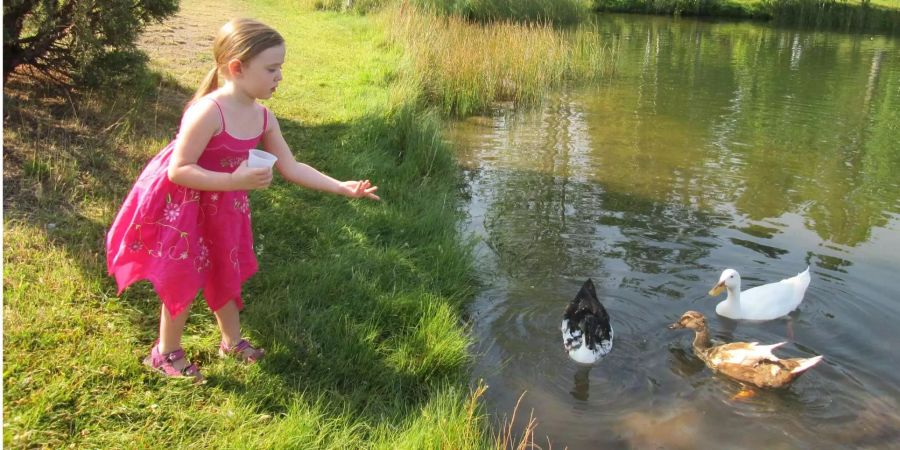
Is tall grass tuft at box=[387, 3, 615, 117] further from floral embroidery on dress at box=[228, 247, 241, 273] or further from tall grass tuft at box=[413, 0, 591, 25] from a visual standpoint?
floral embroidery on dress at box=[228, 247, 241, 273]

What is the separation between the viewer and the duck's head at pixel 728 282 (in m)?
5.79

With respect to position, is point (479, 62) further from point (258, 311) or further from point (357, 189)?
point (357, 189)

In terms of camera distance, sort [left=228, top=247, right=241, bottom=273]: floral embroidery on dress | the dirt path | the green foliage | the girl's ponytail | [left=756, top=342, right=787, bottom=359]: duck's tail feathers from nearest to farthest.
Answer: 1. the girl's ponytail
2. [left=228, top=247, right=241, bottom=273]: floral embroidery on dress
3. [left=756, top=342, right=787, bottom=359]: duck's tail feathers
4. the green foliage
5. the dirt path

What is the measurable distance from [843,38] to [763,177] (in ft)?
80.4

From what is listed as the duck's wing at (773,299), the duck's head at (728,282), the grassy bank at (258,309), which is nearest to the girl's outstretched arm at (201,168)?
the grassy bank at (258,309)

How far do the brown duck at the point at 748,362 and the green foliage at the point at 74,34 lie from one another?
19.8 ft

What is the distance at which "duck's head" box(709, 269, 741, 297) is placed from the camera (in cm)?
579

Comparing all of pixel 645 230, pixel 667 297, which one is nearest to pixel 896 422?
pixel 667 297

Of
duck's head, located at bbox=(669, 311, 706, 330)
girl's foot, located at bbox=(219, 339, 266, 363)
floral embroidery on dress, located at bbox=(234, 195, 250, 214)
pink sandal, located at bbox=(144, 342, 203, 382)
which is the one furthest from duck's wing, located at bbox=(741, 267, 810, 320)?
pink sandal, located at bbox=(144, 342, 203, 382)

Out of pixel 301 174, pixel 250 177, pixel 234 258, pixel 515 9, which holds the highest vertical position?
pixel 515 9

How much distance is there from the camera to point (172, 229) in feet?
11.2

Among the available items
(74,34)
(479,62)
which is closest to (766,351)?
(74,34)

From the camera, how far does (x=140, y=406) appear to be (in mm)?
3352

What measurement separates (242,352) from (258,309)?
1.65ft
